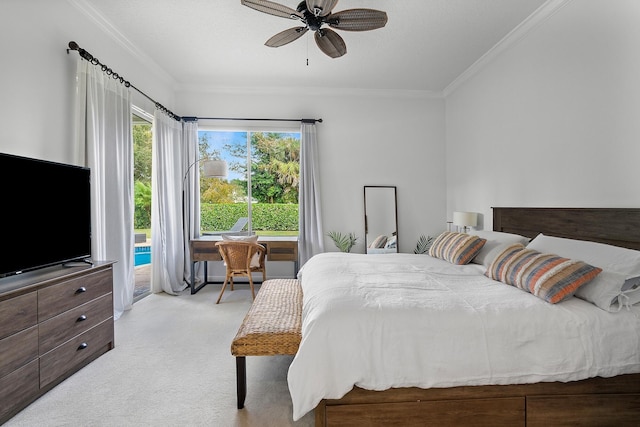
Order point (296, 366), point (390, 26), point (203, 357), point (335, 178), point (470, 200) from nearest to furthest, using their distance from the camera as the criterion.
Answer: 1. point (296, 366)
2. point (203, 357)
3. point (390, 26)
4. point (470, 200)
5. point (335, 178)

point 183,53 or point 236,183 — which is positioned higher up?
point 183,53

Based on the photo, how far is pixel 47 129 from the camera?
244cm

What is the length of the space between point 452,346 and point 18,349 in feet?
7.53

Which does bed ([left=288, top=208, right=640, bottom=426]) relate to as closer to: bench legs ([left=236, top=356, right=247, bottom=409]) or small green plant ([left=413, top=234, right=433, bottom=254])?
bench legs ([left=236, top=356, right=247, bottom=409])

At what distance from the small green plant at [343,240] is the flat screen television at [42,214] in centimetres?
310

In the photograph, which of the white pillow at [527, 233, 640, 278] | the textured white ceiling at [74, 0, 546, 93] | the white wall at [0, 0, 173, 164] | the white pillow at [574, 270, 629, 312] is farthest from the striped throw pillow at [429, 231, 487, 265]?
the white wall at [0, 0, 173, 164]

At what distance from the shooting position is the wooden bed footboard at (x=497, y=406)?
1.49 meters

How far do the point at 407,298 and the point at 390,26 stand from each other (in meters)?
2.67

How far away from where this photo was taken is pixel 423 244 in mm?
4949

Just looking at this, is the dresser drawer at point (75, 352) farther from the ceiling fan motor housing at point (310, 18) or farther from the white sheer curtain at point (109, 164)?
the ceiling fan motor housing at point (310, 18)

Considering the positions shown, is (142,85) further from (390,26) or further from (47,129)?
(390,26)

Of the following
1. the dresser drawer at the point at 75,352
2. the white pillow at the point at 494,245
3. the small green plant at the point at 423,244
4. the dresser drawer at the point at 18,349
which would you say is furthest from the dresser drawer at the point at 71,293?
the small green plant at the point at 423,244

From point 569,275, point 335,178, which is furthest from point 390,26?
point 569,275

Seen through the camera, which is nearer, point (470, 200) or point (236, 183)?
point (470, 200)
